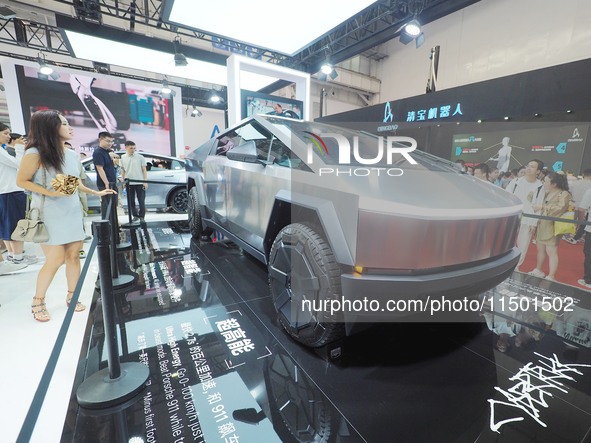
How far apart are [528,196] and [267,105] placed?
4725mm

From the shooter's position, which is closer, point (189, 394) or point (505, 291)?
point (189, 394)

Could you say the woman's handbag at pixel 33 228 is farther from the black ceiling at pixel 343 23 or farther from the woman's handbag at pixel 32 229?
the black ceiling at pixel 343 23

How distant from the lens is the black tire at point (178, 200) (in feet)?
22.0

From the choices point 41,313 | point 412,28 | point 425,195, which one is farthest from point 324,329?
point 412,28

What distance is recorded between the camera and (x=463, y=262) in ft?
5.00

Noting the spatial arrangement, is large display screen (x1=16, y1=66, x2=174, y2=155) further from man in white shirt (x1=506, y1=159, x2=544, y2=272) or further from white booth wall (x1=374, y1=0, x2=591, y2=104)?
man in white shirt (x1=506, y1=159, x2=544, y2=272)

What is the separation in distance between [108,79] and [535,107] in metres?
11.7

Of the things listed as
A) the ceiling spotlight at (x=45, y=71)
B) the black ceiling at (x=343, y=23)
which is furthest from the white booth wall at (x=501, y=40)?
the ceiling spotlight at (x=45, y=71)

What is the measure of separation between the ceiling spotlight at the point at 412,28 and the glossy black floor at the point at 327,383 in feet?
19.0

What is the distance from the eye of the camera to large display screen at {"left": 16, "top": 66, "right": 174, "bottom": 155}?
9.30 metres

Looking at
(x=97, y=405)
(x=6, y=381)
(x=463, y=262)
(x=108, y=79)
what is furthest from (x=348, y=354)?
(x=108, y=79)

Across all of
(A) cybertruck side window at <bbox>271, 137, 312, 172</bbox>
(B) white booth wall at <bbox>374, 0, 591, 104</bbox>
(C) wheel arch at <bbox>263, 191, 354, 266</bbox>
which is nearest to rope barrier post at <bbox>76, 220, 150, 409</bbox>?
(C) wheel arch at <bbox>263, 191, 354, 266</bbox>

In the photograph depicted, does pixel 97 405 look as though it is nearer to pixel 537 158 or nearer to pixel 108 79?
pixel 537 158

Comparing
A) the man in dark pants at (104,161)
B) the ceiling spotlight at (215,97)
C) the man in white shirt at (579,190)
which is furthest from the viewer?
the ceiling spotlight at (215,97)
